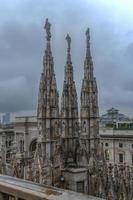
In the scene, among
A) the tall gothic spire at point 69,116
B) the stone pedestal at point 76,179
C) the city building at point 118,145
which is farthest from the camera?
the city building at point 118,145

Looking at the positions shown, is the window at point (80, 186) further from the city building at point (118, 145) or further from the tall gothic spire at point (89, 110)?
the city building at point (118, 145)

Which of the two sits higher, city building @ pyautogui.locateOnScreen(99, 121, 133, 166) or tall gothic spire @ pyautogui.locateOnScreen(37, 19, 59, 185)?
tall gothic spire @ pyautogui.locateOnScreen(37, 19, 59, 185)

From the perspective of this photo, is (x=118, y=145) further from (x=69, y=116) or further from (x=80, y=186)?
(x=80, y=186)

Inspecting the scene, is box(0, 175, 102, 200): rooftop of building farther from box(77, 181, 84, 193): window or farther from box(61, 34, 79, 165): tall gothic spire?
box(61, 34, 79, 165): tall gothic spire

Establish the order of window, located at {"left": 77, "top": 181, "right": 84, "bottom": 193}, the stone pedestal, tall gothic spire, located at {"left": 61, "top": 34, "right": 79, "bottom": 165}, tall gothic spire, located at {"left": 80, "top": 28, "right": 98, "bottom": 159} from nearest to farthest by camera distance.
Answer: the stone pedestal → window, located at {"left": 77, "top": 181, "right": 84, "bottom": 193} → tall gothic spire, located at {"left": 61, "top": 34, "right": 79, "bottom": 165} → tall gothic spire, located at {"left": 80, "top": 28, "right": 98, "bottom": 159}

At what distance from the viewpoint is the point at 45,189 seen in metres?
3.74

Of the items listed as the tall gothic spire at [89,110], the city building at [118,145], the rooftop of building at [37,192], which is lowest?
the city building at [118,145]

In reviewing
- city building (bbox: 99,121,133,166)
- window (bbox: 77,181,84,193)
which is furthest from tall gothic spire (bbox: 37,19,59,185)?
city building (bbox: 99,121,133,166)

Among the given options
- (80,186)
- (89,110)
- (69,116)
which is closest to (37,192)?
(80,186)

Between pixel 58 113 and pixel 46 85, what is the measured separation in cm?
236

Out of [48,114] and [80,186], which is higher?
[48,114]

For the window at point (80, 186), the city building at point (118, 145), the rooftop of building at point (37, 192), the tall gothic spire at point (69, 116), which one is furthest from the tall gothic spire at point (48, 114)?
the city building at point (118, 145)

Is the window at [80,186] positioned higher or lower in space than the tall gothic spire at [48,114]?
lower

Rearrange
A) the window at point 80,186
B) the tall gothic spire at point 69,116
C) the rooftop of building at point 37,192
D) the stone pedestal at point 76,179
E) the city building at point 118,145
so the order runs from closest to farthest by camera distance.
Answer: the rooftop of building at point 37,192
the stone pedestal at point 76,179
the window at point 80,186
the tall gothic spire at point 69,116
the city building at point 118,145
